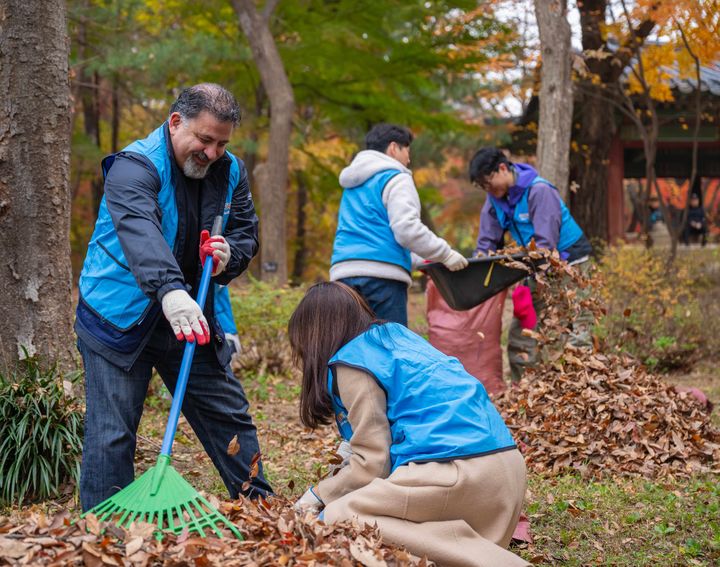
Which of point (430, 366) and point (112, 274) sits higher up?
point (112, 274)

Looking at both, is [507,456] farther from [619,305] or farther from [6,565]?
[619,305]

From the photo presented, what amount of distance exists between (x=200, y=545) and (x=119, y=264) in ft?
3.76

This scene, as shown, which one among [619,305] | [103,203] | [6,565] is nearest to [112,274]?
[103,203]

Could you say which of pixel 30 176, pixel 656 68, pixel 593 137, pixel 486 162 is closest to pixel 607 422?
pixel 486 162

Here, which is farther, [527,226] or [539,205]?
[527,226]

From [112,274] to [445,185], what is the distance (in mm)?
25669

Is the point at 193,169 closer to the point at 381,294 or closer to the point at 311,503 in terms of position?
the point at 311,503

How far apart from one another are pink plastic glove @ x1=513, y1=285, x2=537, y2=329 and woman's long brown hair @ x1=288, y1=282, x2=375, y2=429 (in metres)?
3.35

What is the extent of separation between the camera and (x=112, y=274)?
327cm

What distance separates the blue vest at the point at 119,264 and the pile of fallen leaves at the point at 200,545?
31.5 inches

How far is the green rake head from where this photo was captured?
9.15 ft

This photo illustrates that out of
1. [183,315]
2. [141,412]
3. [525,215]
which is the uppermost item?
[525,215]

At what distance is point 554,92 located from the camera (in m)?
8.63

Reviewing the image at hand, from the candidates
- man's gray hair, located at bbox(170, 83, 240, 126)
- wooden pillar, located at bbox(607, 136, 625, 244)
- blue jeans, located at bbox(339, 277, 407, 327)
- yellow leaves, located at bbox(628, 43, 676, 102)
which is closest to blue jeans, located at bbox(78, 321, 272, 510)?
man's gray hair, located at bbox(170, 83, 240, 126)
